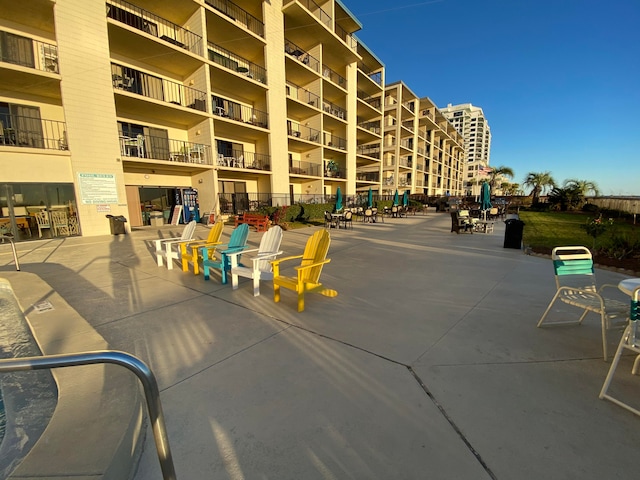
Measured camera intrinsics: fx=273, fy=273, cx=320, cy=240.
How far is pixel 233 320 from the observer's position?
3756 millimetres

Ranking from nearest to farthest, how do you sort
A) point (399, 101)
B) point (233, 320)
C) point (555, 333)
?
point (555, 333), point (233, 320), point (399, 101)

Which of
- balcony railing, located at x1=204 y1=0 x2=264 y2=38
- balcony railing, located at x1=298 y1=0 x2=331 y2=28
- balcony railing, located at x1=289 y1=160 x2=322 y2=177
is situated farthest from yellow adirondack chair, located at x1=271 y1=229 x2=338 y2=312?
balcony railing, located at x1=298 y1=0 x2=331 y2=28

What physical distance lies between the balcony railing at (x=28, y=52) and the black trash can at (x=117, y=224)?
20.6 ft

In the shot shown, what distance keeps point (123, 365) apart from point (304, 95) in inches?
1035

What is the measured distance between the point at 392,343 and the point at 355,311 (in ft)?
3.22

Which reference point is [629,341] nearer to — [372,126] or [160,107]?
[160,107]

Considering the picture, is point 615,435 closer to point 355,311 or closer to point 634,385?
point 634,385

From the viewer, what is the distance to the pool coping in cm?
148

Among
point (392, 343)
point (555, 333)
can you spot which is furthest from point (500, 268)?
point (392, 343)

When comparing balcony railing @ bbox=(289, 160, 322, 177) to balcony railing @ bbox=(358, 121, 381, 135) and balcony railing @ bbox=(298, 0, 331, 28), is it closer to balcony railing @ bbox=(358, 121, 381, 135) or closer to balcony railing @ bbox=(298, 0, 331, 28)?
balcony railing @ bbox=(298, 0, 331, 28)

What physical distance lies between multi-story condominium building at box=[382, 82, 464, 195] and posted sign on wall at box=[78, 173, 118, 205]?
32.4 m

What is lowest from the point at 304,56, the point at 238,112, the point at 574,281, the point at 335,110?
the point at 574,281

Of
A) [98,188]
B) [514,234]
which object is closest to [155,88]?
[98,188]

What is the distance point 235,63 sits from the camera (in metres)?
19.3
